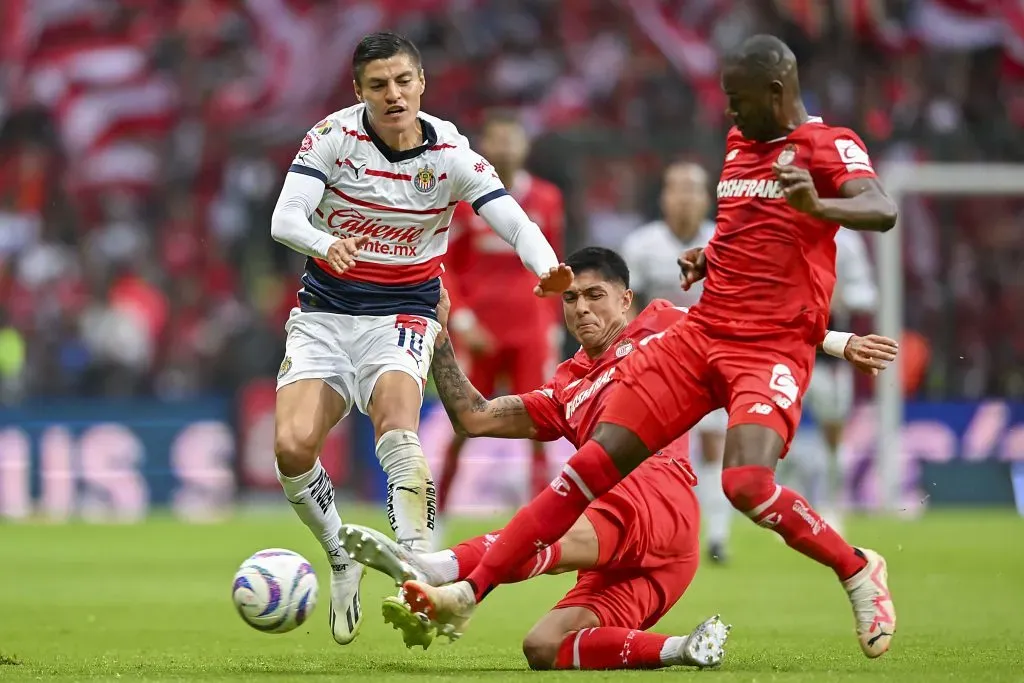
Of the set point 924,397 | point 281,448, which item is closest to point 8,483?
point 924,397

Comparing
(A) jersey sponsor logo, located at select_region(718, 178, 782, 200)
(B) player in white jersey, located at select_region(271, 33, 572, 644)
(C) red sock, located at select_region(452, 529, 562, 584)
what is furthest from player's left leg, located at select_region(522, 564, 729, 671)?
(A) jersey sponsor logo, located at select_region(718, 178, 782, 200)

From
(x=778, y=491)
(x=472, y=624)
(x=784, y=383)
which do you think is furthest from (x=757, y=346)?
(x=472, y=624)

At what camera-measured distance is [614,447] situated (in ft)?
20.0

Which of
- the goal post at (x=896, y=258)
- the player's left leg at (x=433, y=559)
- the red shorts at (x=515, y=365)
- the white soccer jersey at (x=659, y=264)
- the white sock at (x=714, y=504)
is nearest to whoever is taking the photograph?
the player's left leg at (x=433, y=559)

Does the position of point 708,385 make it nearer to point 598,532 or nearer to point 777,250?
point 777,250

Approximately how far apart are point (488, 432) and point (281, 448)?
0.93 metres

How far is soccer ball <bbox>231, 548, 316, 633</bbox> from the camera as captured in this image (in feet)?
21.4

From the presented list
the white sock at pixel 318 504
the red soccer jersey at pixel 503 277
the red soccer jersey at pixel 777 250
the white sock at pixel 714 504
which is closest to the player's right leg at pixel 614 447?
the red soccer jersey at pixel 777 250

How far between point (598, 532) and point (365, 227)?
1.80 metres

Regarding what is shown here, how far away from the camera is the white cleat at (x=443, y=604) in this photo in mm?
5660

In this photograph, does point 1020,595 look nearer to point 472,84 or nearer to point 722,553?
point 722,553

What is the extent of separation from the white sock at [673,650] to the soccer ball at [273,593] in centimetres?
147

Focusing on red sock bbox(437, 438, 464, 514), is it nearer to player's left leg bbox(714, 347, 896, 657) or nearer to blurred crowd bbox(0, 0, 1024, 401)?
player's left leg bbox(714, 347, 896, 657)

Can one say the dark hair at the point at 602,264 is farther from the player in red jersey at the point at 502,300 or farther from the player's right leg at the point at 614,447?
the player in red jersey at the point at 502,300
